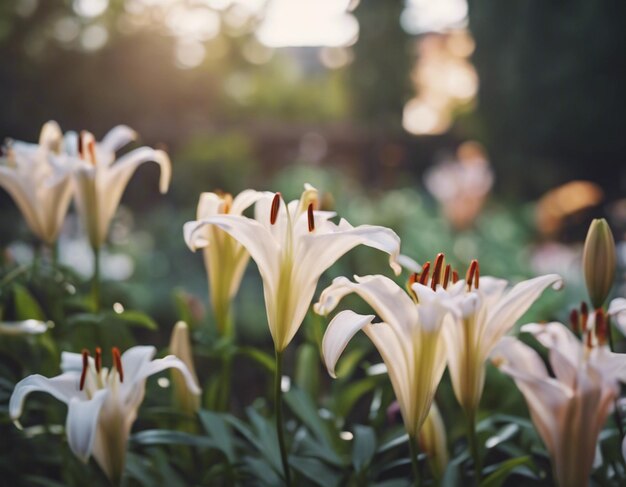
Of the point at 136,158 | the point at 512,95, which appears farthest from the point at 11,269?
the point at 512,95

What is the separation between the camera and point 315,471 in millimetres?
777

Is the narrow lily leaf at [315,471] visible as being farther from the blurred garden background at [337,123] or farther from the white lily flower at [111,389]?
the blurred garden background at [337,123]

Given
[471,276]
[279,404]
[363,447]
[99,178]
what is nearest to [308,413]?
[363,447]

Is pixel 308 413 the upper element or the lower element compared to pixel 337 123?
lower

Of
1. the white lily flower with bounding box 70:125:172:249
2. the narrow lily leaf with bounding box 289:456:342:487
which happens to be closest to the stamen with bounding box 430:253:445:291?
the narrow lily leaf with bounding box 289:456:342:487

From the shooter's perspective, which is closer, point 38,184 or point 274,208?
point 274,208

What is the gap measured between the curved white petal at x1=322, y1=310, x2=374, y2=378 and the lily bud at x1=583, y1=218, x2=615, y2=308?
27 centimetres

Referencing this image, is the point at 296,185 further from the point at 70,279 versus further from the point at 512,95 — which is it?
the point at 70,279

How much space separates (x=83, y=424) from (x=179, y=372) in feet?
0.82

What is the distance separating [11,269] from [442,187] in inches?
111

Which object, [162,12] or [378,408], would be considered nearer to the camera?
[378,408]

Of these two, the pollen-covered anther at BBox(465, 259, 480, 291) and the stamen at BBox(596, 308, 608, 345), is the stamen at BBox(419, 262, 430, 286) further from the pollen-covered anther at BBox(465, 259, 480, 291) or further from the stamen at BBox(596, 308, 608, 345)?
the stamen at BBox(596, 308, 608, 345)

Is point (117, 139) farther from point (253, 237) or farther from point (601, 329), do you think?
point (601, 329)

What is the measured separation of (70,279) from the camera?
1.01 meters
